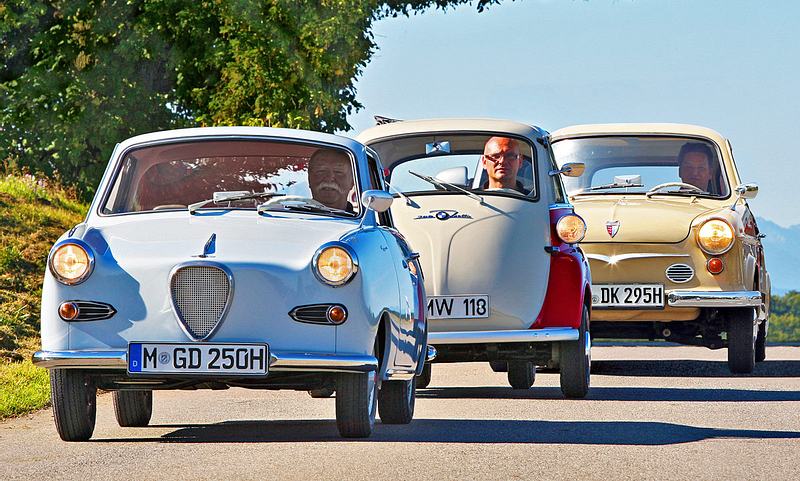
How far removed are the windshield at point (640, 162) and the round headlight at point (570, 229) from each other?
3.42 m

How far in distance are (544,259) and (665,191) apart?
3737 millimetres

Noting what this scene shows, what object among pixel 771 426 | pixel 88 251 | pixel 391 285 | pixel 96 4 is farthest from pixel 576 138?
pixel 96 4

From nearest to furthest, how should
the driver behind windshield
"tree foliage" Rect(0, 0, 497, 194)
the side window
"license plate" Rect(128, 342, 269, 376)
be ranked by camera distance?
"license plate" Rect(128, 342, 269, 376)
the side window
the driver behind windshield
"tree foliage" Rect(0, 0, 497, 194)

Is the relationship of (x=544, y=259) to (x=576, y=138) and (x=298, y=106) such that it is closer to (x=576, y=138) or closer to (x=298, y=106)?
(x=576, y=138)

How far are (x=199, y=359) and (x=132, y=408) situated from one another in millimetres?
1737

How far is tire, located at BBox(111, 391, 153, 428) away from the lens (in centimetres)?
1010

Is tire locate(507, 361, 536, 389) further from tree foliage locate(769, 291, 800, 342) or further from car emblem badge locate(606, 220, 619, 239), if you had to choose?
tree foliage locate(769, 291, 800, 342)

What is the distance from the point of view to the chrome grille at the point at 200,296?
8.65 meters

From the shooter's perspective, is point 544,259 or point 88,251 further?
point 544,259

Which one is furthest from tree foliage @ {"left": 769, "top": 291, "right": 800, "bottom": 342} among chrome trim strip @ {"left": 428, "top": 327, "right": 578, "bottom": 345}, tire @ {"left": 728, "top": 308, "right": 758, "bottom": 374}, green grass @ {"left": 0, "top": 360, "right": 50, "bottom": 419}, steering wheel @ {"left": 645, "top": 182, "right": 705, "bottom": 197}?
chrome trim strip @ {"left": 428, "top": 327, "right": 578, "bottom": 345}

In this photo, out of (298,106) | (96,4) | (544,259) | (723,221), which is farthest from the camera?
(96,4)

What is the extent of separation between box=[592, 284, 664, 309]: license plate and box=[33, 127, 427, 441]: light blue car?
18.1ft

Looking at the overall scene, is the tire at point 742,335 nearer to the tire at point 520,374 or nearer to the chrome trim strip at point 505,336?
the tire at point 520,374

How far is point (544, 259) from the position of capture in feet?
39.9
